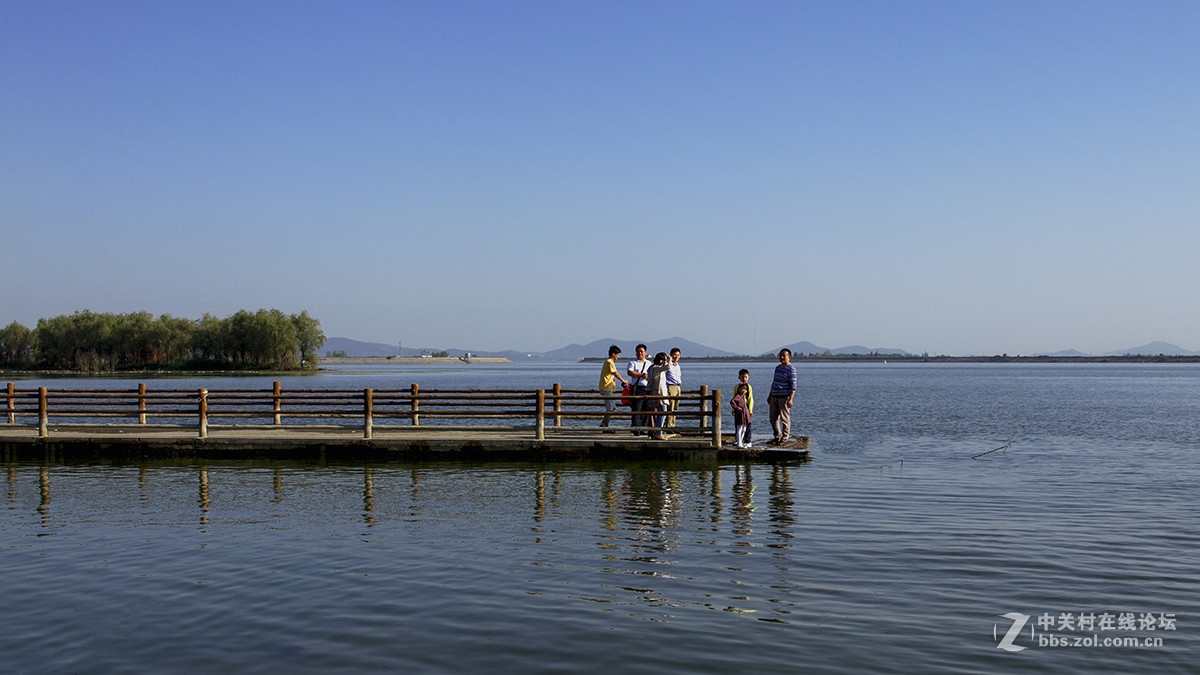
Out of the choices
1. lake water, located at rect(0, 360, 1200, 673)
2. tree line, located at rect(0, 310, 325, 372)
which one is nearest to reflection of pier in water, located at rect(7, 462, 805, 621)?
lake water, located at rect(0, 360, 1200, 673)

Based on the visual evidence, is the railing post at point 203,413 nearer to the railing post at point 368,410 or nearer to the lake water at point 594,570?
the lake water at point 594,570

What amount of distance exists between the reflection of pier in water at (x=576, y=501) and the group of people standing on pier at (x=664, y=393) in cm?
112

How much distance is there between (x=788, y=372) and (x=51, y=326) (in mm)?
134362

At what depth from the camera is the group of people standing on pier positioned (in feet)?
66.8

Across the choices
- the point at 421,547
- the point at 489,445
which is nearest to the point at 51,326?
the point at 489,445

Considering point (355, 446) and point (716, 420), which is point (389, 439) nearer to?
point (355, 446)

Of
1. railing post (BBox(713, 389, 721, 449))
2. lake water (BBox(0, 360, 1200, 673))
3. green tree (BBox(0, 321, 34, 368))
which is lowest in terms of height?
lake water (BBox(0, 360, 1200, 673))

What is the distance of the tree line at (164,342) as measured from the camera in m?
125

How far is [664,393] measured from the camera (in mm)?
21172

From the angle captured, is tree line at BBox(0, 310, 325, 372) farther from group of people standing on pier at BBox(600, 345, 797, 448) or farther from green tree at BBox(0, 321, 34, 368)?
group of people standing on pier at BBox(600, 345, 797, 448)

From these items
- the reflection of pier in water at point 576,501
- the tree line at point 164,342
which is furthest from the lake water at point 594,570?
the tree line at point 164,342

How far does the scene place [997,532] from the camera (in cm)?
1324

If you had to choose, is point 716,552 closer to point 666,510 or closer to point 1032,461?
point 666,510

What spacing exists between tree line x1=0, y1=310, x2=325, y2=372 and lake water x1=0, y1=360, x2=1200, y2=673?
11480cm
